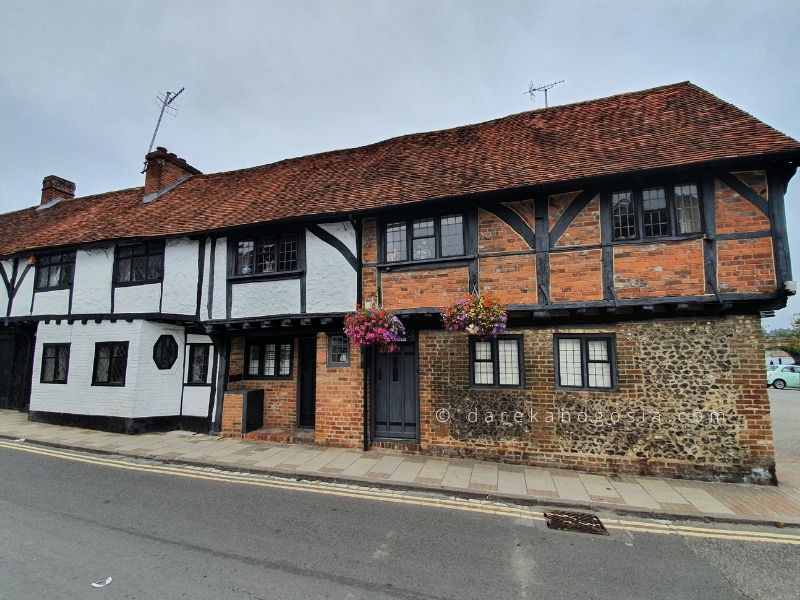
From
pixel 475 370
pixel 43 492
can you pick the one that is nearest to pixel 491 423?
pixel 475 370

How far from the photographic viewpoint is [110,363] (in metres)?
11.0

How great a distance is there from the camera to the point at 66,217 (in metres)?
16.1

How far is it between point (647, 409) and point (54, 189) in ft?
82.6

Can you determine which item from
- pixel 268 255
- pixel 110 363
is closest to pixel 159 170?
pixel 110 363

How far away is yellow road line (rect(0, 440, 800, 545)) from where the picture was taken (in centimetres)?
522

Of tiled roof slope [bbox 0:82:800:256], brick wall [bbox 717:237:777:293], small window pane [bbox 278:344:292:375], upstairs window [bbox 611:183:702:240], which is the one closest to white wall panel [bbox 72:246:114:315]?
tiled roof slope [bbox 0:82:800:256]

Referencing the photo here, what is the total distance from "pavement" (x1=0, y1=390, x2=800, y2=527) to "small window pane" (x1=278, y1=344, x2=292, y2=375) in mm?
2072

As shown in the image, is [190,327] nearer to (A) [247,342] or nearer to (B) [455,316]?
(A) [247,342]

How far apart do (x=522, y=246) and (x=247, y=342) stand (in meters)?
7.82

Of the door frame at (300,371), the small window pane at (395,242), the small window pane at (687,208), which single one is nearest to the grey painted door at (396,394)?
the small window pane at (395,242)

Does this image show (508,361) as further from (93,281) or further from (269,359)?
(93,281)

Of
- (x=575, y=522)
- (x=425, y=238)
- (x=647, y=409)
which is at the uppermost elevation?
(x=425, y=238)

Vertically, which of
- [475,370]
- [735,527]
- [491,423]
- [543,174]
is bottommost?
[735,527]

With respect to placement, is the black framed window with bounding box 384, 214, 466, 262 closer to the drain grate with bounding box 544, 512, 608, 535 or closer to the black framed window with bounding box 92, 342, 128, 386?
the drain grate with bounding box 544, 512, 608, 535
